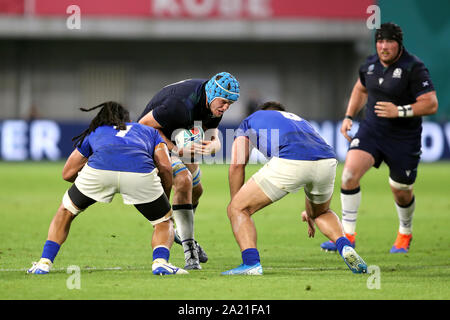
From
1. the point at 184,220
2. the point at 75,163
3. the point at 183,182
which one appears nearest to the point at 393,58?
the point at 183,182

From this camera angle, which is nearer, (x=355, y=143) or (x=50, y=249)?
(x=50, y=249)

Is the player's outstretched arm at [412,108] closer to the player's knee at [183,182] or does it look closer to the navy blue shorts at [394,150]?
the navy blue shorts at [394,150]

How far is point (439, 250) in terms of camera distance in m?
9.73

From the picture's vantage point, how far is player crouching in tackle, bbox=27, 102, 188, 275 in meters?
7.28

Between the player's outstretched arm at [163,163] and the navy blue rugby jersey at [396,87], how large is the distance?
3055mm

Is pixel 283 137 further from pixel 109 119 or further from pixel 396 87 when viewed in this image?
pixel 396 87

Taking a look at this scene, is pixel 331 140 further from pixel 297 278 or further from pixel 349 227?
pixel 297 278

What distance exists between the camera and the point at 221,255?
929 cm

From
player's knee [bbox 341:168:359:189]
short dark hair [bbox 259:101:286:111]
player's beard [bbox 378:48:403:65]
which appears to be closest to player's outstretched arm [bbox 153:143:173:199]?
short dark hair [bbox 259:101:286:111]

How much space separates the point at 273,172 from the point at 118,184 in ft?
4.52

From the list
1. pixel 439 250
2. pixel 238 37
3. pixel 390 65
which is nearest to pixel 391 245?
pixel 439 250

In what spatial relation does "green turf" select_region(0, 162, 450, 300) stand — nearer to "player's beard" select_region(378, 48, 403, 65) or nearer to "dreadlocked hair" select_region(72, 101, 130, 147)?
"dreadlocked hair" select_region(72, 101, 130, 147)

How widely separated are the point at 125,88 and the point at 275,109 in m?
28.5

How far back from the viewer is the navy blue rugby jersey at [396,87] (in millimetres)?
9438
